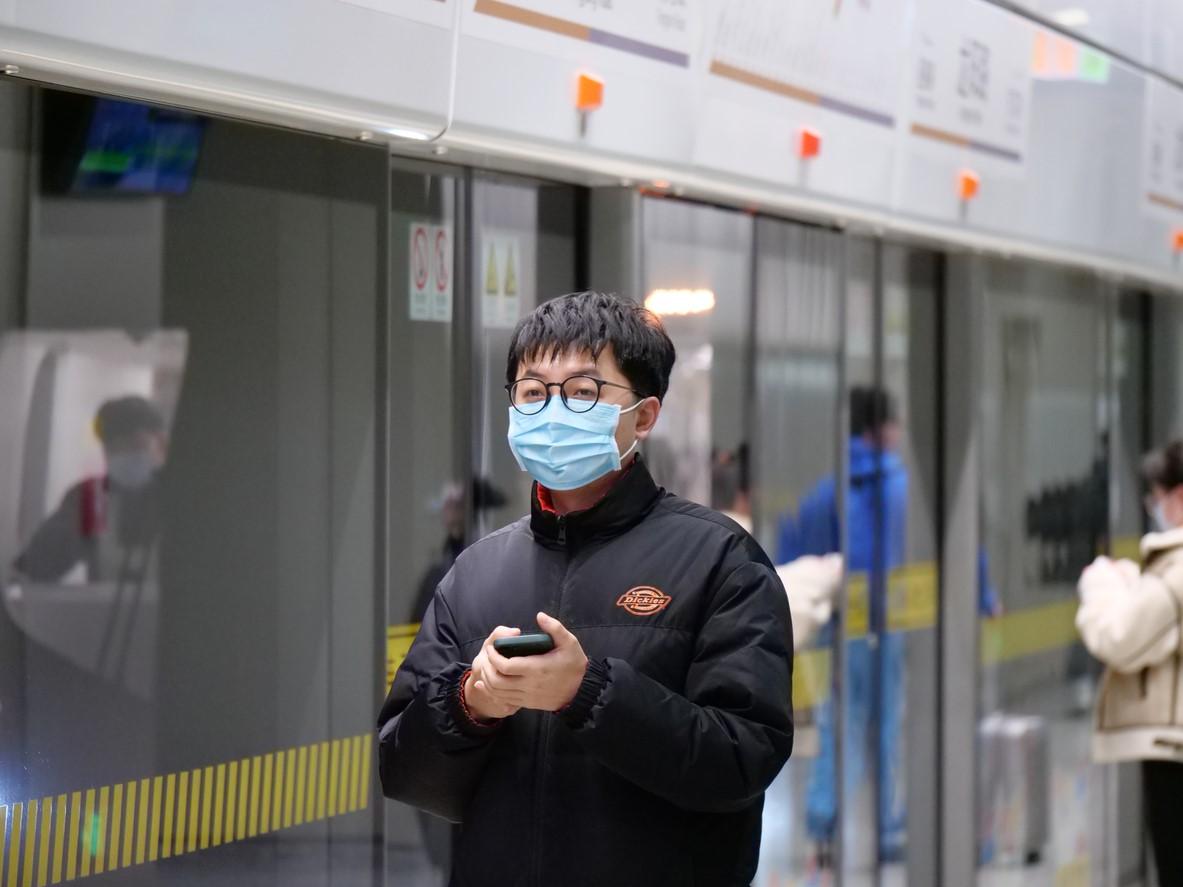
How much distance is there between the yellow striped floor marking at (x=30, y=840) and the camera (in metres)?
2.56

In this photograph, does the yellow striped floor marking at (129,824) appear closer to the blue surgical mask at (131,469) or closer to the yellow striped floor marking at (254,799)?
the yellow striped floor marking at (254,799)

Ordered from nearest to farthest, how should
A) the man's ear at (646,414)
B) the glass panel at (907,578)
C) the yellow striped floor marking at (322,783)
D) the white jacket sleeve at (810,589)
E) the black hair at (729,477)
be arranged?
the man's ear at (646,414)
the yellow striped floor marking at (322,783)
the black hair at (729,477)
the white jacket sleeve at (810,589)
the glass panel at (907,578)

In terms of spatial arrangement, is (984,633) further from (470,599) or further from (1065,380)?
(470,599)

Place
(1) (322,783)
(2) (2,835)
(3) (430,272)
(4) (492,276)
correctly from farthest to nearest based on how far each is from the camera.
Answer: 1. (4) (492,276)
2. (3) (430,272)
3. (1) (322,783)
4. (2) (2,835)

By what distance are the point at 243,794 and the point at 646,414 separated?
3.97 feet

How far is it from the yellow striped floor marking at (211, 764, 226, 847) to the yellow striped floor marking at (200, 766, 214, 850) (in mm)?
13

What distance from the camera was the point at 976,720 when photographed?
5.50 meters

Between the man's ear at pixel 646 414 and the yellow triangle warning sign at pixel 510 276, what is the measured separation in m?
1.46

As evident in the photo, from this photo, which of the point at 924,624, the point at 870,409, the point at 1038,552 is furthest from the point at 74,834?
the point at 1038,552

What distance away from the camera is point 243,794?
294cm

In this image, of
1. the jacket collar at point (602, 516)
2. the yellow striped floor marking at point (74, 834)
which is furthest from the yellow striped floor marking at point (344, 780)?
the jacket collar at point (602, 516)

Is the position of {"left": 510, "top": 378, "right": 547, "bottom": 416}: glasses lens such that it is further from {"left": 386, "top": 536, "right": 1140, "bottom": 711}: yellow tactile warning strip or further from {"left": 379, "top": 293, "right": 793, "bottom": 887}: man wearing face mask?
{"left": 386, "top": 536, "right": 1140, "bottom": 711}: yellow tactile warning strip

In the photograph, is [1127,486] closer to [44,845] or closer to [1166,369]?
[1166,369]

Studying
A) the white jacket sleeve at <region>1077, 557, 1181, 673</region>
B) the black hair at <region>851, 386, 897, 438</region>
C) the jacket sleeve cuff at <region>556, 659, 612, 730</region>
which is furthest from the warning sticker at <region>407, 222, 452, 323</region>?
the white jacket sleeve at <region>1077, 557, 1181, 673</region>
